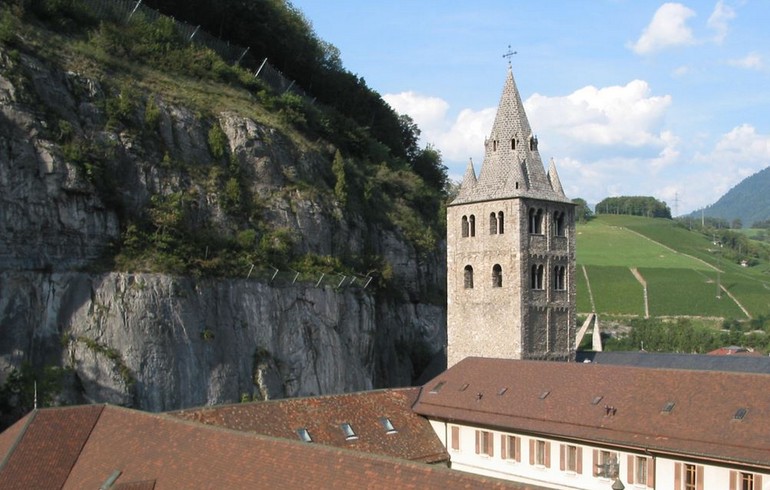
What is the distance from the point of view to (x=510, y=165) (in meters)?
46.3

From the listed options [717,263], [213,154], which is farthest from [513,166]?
[717,263]

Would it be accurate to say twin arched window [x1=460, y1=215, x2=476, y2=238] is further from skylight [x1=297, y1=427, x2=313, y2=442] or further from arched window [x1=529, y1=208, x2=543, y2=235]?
skylight [x1=297, y1=427, x2=313, y2=442]

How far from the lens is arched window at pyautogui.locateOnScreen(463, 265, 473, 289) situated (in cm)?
4716

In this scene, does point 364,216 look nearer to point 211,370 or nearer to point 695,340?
point 211,370

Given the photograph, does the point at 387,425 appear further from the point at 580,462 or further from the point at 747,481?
the point at 747,481

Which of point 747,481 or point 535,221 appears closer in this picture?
point 747,481

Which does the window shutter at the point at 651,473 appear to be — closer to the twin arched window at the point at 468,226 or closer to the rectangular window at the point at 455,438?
the rectangular window at the point at 455,438

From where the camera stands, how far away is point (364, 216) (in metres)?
61.6

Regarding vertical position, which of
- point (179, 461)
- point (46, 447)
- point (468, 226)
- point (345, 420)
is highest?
point (468, 226)

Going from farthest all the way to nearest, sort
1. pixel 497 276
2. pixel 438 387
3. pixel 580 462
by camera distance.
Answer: pixel 497 276 → pixel 438 387 → pixel 580 462

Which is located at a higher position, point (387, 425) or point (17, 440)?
point (17, 440)

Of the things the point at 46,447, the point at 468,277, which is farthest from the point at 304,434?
the point at 468,277

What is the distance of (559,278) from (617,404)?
16465mm

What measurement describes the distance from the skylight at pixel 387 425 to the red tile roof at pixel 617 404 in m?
2.23
